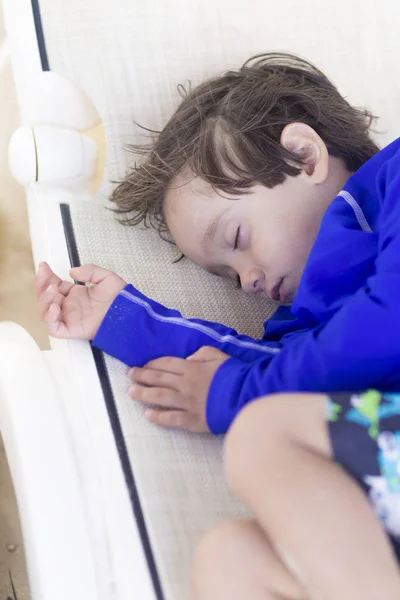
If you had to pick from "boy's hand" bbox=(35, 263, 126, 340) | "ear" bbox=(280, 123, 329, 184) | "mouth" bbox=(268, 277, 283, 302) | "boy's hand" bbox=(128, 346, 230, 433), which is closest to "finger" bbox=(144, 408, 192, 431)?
"boy's hand" bbox=(128, 346, 230, 433)

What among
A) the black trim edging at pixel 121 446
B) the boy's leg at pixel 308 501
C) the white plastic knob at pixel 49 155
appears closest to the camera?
the boy's leg at pixel 308 501

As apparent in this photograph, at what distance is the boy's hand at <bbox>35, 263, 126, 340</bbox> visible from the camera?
2.70 feet

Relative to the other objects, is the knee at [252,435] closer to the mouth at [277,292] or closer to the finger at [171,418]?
the finger at [171,418]

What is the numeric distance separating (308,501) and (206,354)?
32 centimetres

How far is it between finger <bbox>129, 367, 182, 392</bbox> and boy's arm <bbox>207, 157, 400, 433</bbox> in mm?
52

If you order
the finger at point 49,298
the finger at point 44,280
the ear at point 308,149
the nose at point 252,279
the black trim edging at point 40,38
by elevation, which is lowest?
the nose at point 252,279

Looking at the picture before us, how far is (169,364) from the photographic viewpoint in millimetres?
807

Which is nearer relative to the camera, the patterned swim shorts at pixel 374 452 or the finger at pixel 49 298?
the patterned swim shorts at pixel 374 452

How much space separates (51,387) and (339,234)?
1.18 feet

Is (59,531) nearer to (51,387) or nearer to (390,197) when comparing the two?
(51,387)

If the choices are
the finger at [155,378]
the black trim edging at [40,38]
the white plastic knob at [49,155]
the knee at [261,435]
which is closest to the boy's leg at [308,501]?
the knee at [261,435]

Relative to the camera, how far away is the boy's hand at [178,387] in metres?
0.76

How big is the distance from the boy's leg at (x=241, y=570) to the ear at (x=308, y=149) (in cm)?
49

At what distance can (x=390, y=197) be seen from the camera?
0.74 metres
